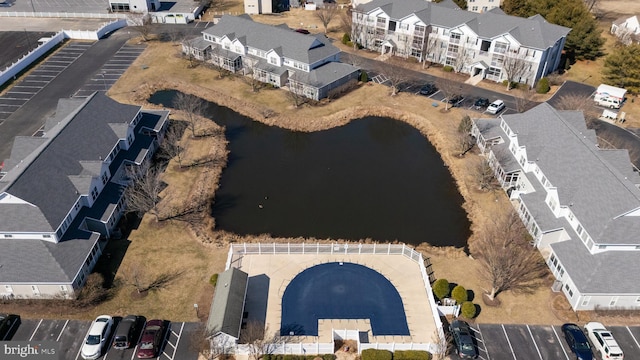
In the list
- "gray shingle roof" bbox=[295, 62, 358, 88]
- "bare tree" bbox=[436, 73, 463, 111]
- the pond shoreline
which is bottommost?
the pond shoreline

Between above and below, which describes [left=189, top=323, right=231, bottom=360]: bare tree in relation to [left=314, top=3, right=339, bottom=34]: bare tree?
below

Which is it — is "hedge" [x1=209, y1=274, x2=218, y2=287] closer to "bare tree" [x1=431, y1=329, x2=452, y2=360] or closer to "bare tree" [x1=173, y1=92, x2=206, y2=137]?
"bare tree" [x1=431, y1=329, x2=452, y2=360]

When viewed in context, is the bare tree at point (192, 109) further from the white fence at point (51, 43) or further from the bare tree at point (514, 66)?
the bare tree at point (514, 66)

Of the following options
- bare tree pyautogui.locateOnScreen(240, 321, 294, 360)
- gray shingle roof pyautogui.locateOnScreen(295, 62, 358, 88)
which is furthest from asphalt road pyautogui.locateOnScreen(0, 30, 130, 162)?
bare tree pyautogui.locateOnScreen(240, 321, 294, 360)

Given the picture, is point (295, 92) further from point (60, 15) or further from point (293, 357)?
point (60, 15)

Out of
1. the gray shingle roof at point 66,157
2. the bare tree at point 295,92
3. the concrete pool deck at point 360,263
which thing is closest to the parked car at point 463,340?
the concrete pool deck at point 360,263
